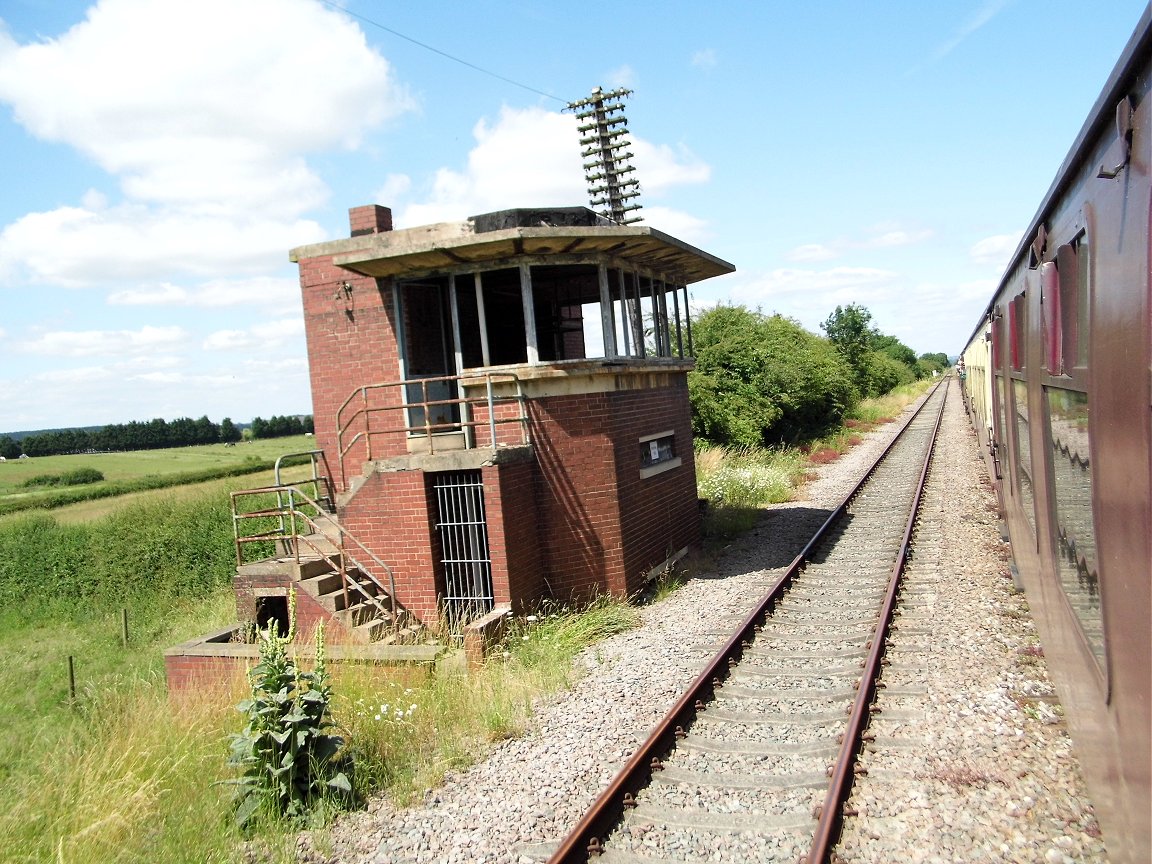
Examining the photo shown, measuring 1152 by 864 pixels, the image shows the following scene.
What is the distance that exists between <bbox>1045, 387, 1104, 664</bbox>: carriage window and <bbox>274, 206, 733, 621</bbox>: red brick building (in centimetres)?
661

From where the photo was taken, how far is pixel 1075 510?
3.88 metres

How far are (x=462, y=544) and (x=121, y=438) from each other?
7126 centimetres

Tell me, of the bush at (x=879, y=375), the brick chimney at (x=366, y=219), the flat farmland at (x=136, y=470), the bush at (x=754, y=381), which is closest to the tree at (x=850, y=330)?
the bush at (x=879, y=375)

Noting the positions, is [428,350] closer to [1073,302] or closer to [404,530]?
[404,530]

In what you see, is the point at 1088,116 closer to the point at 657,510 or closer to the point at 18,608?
the point at 657,510

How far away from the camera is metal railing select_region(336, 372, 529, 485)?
34.6 ft

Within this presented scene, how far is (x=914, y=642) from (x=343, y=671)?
5.63 metres

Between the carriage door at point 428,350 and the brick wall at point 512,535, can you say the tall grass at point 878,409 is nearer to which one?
the carriage door at point 428,350

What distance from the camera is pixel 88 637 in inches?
711

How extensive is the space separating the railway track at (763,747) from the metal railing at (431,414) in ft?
13.2

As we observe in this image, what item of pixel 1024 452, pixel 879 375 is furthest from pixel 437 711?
pixel 879 375

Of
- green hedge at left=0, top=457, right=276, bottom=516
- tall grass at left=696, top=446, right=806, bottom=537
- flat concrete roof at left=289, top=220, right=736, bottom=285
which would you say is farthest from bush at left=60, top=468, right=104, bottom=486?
flat concrete roof at left=289, top=220, right=736, bottom=285

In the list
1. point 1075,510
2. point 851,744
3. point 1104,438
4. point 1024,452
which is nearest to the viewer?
point 1104,438

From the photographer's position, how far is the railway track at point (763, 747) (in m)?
4.86
